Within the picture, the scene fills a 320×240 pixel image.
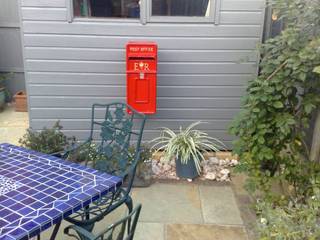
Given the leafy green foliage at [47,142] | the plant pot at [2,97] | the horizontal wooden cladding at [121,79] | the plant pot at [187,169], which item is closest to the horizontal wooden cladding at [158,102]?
the horizontal wooden cladding at [121,79]

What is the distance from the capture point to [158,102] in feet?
12.9

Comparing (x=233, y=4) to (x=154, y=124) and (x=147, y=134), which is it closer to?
(x=154, y=124)

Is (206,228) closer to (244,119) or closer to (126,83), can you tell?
(244,119)

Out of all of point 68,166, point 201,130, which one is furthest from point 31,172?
point 201,130

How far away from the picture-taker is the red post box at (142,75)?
3.52 m

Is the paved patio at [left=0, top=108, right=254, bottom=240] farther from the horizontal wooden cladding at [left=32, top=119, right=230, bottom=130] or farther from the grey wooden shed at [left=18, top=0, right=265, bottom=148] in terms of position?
the grey wooden shed at [left=18, top=0, right=265, bottom=148]

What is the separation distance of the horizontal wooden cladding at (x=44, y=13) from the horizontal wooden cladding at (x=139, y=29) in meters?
0.05

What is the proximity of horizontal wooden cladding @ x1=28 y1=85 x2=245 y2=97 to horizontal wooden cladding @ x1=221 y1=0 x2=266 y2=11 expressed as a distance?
2.63 ft

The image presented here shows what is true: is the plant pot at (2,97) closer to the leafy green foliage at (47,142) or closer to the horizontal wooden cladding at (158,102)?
the horizontal wooden cladding at (158,102)

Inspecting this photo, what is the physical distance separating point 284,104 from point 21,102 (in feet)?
13.0

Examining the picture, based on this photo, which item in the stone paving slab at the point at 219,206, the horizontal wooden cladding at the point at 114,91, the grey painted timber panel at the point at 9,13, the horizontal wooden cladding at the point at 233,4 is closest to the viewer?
the stone paving slab at the point at 219,206

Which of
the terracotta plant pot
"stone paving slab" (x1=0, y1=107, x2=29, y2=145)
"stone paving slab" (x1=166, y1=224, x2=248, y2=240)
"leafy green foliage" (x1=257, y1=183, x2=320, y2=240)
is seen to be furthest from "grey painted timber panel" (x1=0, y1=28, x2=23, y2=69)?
"leafy green foliage" (x1=257, y1=183, x2=320, y2=240)

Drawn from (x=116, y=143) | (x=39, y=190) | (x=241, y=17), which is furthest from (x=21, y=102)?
(x=39, y=190)

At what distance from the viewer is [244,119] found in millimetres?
2760
